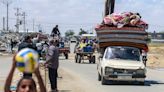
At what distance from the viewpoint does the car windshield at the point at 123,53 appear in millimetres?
23375

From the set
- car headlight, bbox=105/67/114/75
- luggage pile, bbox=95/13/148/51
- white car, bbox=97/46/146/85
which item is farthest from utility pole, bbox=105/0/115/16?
car headlight, bbox=105/67/114/75

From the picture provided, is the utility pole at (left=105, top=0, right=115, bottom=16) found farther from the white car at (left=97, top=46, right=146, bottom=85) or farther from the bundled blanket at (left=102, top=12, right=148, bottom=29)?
the white car at (left=97, top=46, right=146, bottom=85)

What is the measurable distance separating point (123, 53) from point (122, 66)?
127 centimetres

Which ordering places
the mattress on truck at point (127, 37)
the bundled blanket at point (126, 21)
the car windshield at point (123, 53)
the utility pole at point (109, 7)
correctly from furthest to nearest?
the utility pole at point (109, 7), the mattress on truck at point (127, 37), the bundled blanket at point (126, 21), the car windshield at point (123, 53)

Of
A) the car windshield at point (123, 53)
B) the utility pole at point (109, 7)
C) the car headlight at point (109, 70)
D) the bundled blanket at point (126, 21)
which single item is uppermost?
the utility pole at point (109, 7)

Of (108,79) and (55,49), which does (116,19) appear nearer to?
(108,79)

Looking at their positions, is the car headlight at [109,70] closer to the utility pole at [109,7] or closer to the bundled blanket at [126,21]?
the bundled blanket at [126,21]

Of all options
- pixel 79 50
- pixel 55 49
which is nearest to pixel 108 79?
pixel 55 49

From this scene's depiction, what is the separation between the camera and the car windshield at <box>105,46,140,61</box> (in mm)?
23375

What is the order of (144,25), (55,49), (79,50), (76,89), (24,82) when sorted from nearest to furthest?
(24,82), (55,49), (76,89), (144,25), (79,50)

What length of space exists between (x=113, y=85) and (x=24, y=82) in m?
17.6

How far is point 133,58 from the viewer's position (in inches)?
921

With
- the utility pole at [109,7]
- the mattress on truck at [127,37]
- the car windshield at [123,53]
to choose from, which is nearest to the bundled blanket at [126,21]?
the mattress on truck at [127,37]

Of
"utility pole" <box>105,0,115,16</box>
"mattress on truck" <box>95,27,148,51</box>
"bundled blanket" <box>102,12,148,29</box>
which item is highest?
"utility pole" <box>105,0,115,16</box>
